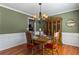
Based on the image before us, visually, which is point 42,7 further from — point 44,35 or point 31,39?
point 31,39

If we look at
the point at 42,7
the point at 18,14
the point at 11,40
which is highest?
the point at 42,7

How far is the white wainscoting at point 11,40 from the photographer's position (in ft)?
5.67

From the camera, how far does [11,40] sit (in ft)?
5.90

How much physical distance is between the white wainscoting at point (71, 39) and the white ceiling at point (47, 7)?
445mm

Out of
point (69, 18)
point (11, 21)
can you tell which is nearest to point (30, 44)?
point (11, 21)

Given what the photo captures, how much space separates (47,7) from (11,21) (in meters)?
0.71

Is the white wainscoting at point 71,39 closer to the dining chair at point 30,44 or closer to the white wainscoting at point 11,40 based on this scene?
the dining chair at point 30,44

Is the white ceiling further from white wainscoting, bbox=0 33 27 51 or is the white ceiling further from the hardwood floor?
the hardwood floor

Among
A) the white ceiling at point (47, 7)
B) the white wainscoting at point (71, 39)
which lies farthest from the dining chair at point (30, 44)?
the white wainscoting at point (71, 39)

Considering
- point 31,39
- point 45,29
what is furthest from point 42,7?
point 31,39

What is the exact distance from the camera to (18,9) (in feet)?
5.84

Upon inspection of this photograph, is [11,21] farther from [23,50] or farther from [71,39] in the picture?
[71,39]
